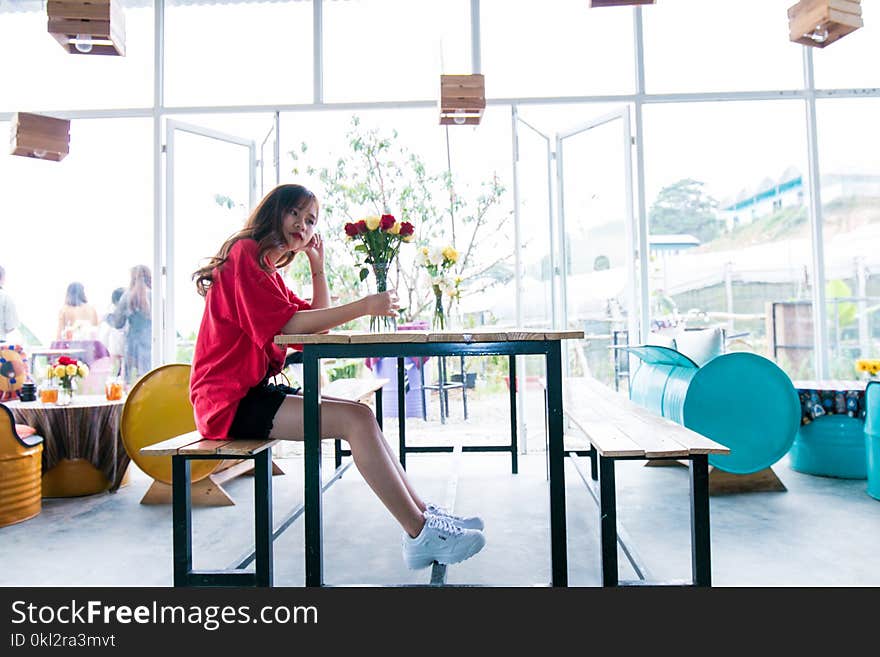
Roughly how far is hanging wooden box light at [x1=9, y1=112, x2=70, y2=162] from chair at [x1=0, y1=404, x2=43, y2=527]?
5.38 feet

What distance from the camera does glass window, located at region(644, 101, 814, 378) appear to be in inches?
166

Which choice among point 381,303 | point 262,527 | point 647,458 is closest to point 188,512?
point 262,527

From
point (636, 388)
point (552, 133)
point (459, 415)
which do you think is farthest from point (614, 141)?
point (459, 415)

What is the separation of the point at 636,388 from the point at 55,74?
14.5ft

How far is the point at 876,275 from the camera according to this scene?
4.20m

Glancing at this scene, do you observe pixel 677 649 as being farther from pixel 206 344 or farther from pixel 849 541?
pixel 206 344

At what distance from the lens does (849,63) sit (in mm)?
4195

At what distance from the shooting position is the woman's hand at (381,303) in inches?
69.1

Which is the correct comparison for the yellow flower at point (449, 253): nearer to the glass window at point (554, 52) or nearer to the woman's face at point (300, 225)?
the woman's face at point (300, 225)

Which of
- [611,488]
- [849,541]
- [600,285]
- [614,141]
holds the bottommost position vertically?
[849,541]

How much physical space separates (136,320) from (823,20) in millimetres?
4374

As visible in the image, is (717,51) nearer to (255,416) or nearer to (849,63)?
(849,63)

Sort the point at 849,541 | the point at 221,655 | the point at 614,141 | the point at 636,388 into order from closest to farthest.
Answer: the point at 221,655, the point at 849,541, the point at 636,388, the point at 614,141

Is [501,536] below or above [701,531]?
below
